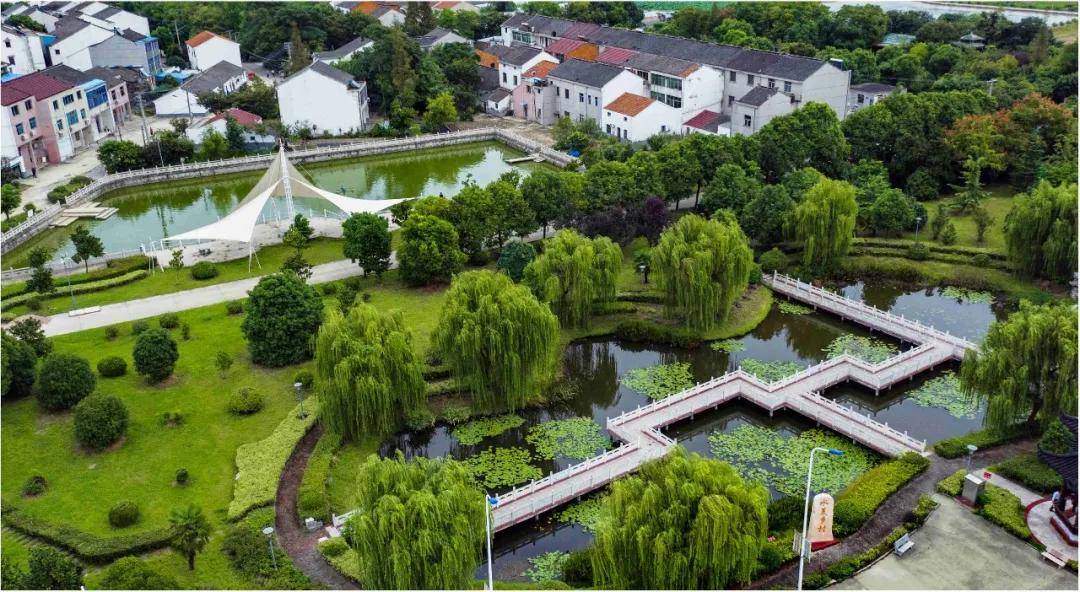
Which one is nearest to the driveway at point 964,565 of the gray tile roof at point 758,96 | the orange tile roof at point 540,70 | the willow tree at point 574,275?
the willow tree at point 574,275

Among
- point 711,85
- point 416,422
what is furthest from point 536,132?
point 416,422

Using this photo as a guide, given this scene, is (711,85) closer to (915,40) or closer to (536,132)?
(536,132)

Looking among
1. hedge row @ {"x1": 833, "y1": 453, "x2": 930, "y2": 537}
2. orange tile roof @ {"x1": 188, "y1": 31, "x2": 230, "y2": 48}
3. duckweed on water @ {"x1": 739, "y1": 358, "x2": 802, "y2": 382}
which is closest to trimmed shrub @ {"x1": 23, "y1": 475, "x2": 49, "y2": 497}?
hedge row @ {"x1": 833, "y1": 453, "x2": 930, "y2": 537}

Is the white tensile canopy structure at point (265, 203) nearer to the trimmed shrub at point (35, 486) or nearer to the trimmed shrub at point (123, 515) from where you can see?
the trimmed shrub at point (35, 486)

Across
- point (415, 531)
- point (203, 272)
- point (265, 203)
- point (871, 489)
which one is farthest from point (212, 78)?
point (871, 489)

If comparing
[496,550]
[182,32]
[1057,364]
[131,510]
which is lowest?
[496,550]

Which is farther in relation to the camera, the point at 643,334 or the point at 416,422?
the point at 643,334
